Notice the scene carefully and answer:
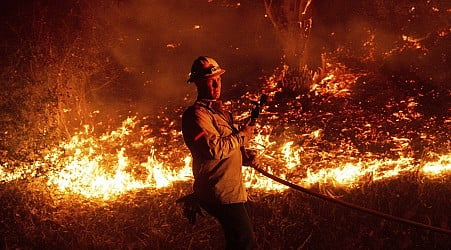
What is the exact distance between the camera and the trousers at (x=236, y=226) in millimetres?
3432

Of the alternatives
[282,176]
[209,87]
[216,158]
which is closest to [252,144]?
[282,176]

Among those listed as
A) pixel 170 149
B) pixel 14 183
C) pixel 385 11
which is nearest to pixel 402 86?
pixel 385 11

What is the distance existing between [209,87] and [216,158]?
22.6 inches

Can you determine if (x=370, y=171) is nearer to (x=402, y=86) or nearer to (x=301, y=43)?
(x=402, y=86)

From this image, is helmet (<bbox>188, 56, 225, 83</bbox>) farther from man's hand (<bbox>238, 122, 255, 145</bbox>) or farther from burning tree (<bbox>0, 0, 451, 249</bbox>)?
burning tree (<bbox>0, 0, 451, 249</bbox>)

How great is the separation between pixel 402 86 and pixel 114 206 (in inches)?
234

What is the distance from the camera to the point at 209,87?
11.7 feet

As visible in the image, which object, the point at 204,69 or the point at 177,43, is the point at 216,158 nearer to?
the point at 204,69

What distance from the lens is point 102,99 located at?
10094 mm

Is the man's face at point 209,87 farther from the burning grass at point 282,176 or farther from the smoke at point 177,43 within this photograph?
the smoke at point 177,43

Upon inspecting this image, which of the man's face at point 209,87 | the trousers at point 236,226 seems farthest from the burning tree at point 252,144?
the man's face at point 209,87

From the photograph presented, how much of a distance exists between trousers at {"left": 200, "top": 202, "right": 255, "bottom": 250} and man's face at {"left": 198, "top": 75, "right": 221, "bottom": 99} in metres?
0.86

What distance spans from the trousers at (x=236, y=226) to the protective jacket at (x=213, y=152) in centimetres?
6

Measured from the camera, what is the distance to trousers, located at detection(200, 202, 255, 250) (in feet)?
11.3
